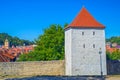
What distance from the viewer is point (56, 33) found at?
5050cm

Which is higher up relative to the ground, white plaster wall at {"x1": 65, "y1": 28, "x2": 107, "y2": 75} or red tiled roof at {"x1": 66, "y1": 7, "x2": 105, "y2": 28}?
red tiled roof at {"x1": 66, "y1": 7, "x2": 105, "y2": 28}

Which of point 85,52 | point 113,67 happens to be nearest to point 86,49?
point 85,52

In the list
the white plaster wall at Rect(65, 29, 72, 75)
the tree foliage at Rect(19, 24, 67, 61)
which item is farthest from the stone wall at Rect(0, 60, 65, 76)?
the tree foliage at Rect(19, 24, 67, 61)

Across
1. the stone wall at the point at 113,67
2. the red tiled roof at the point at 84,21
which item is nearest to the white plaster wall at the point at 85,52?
the red tiled roof at the point at 84,21

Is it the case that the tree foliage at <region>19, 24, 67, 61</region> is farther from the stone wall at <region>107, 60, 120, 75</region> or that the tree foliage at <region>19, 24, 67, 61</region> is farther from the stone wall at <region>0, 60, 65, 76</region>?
the stone wall at <region>107, 60, 120, 75</region>

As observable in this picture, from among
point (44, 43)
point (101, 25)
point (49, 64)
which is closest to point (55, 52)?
point (44, 43)

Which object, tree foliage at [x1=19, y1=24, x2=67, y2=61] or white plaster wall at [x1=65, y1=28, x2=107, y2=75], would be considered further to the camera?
tree foliage at [x1=19, y1=24, x2=67, y2=61]

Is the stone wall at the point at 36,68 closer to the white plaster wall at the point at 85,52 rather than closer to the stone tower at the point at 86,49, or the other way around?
the stone tower at the point at 86,49

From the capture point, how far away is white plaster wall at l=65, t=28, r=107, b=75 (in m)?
36.9

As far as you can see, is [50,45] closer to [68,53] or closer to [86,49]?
[68,53]

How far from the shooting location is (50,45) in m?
49.1

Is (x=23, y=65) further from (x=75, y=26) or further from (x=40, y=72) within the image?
(x=75, y=26)

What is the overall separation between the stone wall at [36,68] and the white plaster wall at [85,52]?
192 cm

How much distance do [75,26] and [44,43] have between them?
13.1 m
